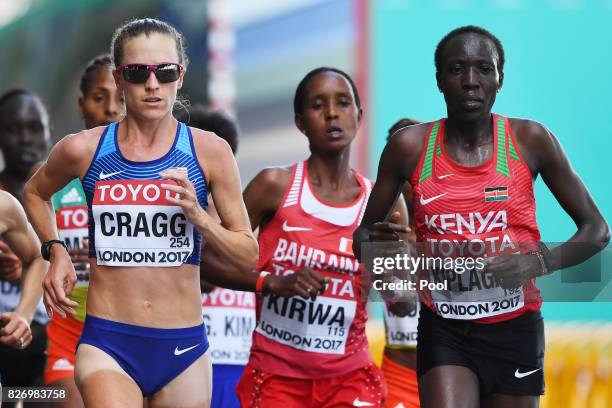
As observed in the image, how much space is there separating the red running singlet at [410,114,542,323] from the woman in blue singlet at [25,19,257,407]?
3.11 ft

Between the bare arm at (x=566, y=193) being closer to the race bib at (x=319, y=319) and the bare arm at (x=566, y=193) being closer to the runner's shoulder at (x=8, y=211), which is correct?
the race bib at (x=319, y=319)

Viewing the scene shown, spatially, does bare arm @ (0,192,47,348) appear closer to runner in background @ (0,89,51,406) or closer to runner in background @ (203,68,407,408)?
runner in background @ (203,68,407,408)

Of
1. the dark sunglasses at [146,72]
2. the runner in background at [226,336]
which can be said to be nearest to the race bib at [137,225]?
the dark sunglasses at [146,72]

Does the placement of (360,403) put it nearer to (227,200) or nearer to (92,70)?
(227,200)

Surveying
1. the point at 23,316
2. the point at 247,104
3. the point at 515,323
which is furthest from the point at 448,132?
the point at 247,104

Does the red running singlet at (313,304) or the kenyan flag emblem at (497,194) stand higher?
the kenyan flag emblem at (497,194)

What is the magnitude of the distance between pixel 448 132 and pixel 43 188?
201 centimetres

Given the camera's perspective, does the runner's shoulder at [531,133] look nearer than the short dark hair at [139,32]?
No

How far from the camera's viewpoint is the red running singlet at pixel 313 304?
7113 mm

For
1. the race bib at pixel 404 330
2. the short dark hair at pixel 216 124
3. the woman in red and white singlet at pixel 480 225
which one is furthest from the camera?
the short dark hair at pixel 216 124

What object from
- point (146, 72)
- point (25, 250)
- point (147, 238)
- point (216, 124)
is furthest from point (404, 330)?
point (146, 72)

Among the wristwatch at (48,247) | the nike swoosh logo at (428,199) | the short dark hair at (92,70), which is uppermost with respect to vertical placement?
the short dark hair at (92,70)

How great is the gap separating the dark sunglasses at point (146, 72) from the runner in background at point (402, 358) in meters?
2.57

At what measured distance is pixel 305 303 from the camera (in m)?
7.14
